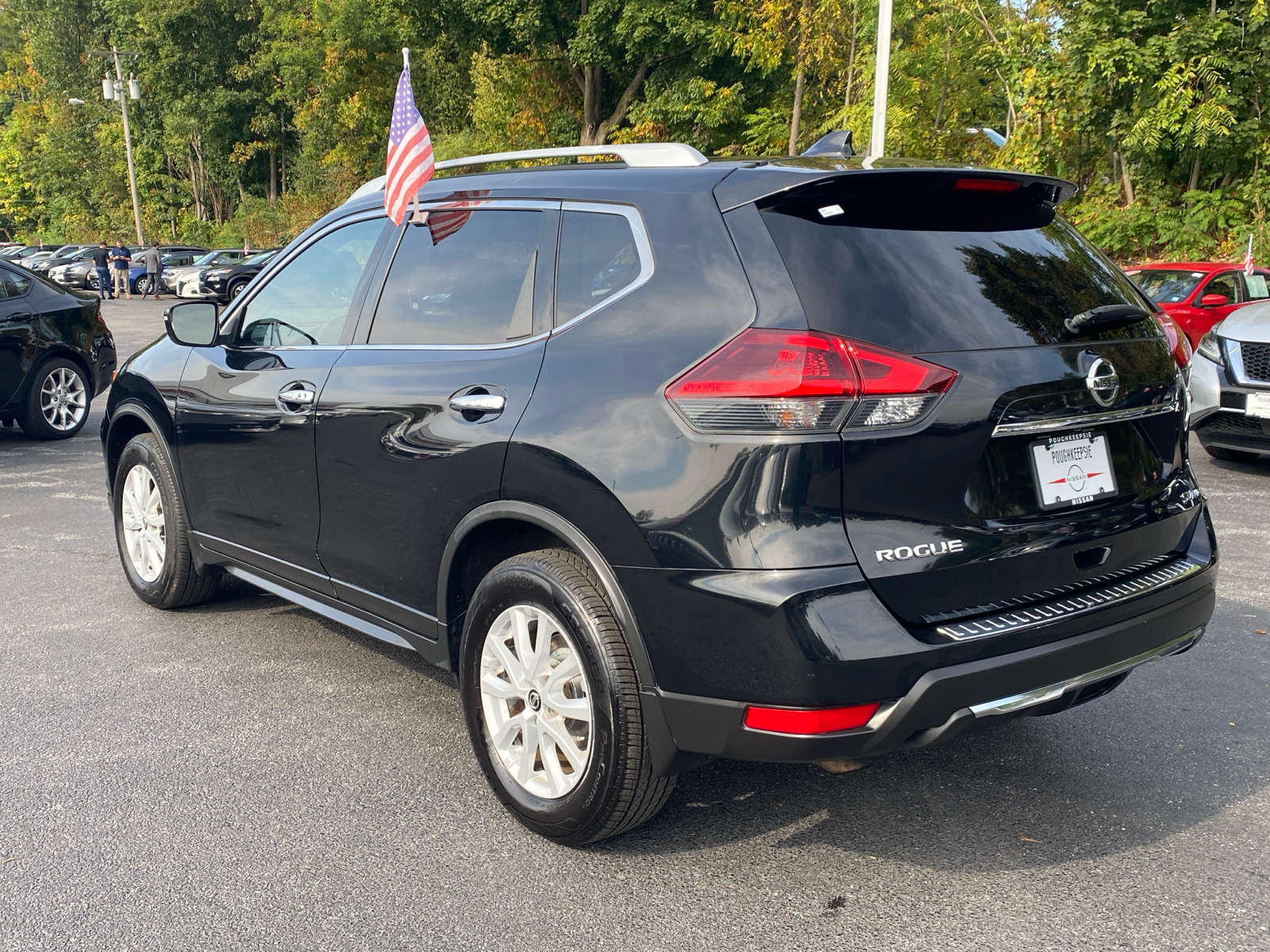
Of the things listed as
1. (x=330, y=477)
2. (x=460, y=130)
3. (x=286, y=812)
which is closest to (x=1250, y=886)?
(x=286, y=812)

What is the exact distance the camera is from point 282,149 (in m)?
54.1

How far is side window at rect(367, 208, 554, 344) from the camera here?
3270 mm

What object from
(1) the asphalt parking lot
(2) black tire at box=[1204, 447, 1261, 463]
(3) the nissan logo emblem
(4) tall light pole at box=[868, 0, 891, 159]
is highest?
(4) tall light pole at box=[868, 0, 891, 159]

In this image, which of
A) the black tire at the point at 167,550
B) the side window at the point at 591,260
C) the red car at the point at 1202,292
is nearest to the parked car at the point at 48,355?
the black tire at the point at 167,550

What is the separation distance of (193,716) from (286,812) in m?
0.90

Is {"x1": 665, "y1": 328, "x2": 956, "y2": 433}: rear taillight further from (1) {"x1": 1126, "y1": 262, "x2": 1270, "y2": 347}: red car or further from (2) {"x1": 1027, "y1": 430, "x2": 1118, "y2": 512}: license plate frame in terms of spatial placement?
(1) {"x1": 1126, "y1": 262, "x2": 1270, "y2": 347}: red car

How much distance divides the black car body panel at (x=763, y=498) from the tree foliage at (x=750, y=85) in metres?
19.8

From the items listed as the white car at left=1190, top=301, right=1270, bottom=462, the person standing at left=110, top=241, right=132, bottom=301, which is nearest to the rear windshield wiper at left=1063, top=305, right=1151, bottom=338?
the white car at left=1190, top=301, right=1270, bottom=462

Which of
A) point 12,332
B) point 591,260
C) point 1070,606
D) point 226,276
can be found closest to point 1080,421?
point 1070,606

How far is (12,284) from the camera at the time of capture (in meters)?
9.84

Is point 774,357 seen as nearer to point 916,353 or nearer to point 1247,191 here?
point 916,353

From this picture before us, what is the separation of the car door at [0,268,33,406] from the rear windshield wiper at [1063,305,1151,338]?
368 inches

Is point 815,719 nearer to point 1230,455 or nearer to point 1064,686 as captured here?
point 1064,686

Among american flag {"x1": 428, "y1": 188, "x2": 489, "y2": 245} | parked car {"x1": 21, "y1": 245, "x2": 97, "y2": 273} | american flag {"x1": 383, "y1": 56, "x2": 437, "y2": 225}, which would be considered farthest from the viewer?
parked car {"x1": 21, "y1": 245, "x2": 97, "y2": 273}
